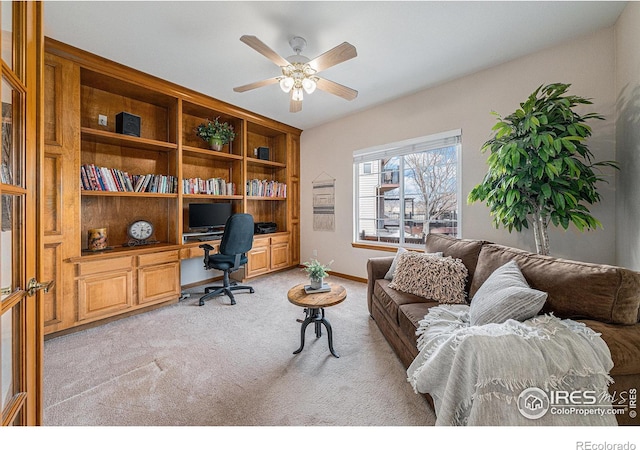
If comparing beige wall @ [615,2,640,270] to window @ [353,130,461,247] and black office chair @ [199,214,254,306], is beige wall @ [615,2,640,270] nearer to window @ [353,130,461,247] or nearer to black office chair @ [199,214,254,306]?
window @ [353,130,461,247]

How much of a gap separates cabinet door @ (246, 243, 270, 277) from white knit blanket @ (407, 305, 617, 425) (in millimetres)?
3346

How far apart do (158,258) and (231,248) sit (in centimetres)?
81

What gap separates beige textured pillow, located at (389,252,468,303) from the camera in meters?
2.01

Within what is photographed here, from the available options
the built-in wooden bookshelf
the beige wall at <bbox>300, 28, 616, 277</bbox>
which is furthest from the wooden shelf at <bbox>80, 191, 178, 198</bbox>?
the beige wall at <bbox>300, 28, 616, 277</bbox>

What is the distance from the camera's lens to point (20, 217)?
0.97m

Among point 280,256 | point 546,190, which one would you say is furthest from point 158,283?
point 546,190

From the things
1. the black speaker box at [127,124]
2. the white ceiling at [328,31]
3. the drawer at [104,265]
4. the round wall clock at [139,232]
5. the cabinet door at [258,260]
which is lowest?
the cabinet door at [258,260]

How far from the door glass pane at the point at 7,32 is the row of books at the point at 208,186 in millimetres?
2684

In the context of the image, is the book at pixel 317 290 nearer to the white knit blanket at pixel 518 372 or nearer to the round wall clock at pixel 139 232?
the white knit blanket at pixel 518 372

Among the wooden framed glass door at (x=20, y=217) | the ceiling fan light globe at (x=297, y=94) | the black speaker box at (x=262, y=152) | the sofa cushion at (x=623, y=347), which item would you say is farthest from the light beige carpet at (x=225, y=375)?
the black speaker box at (x=262, y=152)

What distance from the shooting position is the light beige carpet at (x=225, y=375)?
58.1 inches

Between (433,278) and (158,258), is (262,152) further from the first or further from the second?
(433,278)

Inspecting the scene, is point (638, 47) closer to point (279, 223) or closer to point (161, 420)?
point (161, 420)
